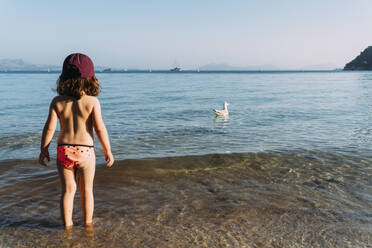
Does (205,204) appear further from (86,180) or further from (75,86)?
(75,86)

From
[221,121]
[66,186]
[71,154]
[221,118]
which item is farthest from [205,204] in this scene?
[221,118]

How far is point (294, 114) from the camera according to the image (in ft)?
55.8

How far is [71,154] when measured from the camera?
12.4ft

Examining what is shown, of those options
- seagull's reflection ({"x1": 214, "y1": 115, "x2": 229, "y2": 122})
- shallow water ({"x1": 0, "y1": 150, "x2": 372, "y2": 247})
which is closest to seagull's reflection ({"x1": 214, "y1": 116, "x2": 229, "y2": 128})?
seagull's reflection ({"x1": 214, "y1": 115, "x2": 229, "y2": 122})

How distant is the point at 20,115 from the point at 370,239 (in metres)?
17.7

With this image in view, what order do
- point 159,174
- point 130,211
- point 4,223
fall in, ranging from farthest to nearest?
1. point 159,174
2. point 130,211
3. point 4,223

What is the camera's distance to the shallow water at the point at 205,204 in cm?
410

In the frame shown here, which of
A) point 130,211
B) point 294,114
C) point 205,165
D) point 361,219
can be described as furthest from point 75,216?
point 294,114

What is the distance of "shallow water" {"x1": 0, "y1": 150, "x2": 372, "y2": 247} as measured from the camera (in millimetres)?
4102

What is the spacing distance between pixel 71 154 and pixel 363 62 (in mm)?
202516

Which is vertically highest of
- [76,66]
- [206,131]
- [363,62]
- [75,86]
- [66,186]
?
[363,62]

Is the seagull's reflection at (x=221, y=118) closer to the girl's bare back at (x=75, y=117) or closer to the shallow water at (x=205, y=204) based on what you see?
the shallow water at (x=205, y=204)

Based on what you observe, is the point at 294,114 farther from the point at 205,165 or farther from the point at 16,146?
the point at 16,146

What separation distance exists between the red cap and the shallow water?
2399 millimetres
